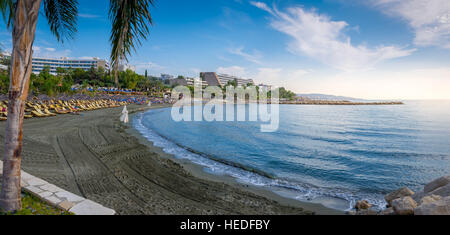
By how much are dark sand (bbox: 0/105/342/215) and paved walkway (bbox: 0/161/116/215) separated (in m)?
0.43

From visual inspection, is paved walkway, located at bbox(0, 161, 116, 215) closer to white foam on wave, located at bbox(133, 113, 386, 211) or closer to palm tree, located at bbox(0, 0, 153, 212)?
palm tree, located at bbox(0, 0, 153, 212)

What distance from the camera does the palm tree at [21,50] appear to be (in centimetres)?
263

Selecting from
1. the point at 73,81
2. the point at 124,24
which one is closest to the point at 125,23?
the point at 124,24

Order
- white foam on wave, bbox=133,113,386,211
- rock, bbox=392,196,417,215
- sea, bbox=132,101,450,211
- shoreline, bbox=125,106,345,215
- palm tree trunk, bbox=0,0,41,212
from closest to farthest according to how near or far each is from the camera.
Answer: palm tree trunk, bbox=0,0,41,212, rock, bbox=392,196,417,215, shoreline, bbox=125,106,345,215, white foam on wave, bbox=133,113,386,211, sea, bbox=132,101,450,211

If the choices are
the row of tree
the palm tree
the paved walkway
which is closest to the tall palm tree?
the palm tree

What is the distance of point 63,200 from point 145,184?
6.79 ft

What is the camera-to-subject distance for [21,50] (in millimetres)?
2645

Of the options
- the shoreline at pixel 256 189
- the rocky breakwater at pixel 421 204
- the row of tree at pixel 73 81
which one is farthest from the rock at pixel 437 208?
the row of tree at pixel 73 81

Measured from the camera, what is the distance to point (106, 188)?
16.6 ft

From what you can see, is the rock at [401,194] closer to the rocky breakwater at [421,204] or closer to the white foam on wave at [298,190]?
the rocky breakwater at [421,204]

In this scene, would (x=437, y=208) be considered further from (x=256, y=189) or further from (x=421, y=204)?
(x=256, y=189)

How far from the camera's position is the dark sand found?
456 cm
